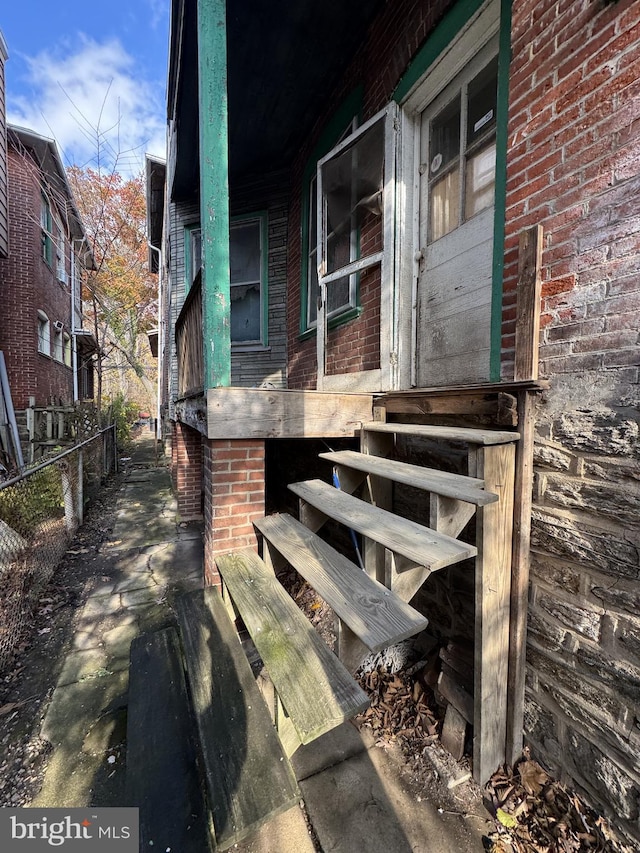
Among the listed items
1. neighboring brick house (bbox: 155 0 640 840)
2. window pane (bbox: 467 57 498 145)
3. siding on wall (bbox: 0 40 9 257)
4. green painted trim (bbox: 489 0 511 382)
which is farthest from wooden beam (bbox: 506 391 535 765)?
siding on wall (bbox: 0 40 9 257)

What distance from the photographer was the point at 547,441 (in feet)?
5.28

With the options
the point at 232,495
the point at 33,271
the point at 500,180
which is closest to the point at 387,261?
the point at 500,180

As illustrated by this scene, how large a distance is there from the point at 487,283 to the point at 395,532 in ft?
5.42

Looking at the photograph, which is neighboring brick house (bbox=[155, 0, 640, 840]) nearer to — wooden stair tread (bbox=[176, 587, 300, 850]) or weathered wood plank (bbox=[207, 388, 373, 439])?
weathered wood plank (bbox=[207, 388, 373, 439])

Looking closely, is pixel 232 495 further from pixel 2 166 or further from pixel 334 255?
pixel 2 166

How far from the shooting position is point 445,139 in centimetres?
262

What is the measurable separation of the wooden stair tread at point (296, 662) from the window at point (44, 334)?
37.0ft

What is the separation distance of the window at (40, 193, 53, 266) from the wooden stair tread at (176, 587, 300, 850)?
12.6 m

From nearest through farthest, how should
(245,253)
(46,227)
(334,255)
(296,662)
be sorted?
(296,662) < (334,255) < (245,253) < (46,227)

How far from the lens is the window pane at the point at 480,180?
2.23 m

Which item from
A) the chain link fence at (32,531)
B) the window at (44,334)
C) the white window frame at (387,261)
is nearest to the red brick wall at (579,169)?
the white window frame at (387,261)

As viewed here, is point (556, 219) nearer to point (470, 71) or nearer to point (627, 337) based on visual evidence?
point (627, 337)

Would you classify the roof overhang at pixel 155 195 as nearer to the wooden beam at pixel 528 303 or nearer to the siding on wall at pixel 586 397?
the siding on wall at pixel 586 397

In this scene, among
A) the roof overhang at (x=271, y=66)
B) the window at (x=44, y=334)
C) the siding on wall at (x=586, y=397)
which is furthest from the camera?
the window at (x=44, y=334)
